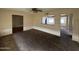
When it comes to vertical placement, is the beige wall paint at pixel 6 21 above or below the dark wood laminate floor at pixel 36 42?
above

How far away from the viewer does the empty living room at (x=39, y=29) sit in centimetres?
215

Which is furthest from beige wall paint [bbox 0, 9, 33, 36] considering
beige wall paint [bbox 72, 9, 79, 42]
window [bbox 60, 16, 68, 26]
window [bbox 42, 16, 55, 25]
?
beige wall paint [bbox 72, 9, 79, 42]

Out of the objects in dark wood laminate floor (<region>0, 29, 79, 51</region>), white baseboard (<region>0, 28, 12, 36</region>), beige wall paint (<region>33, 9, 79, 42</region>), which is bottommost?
dark wood laminate floor (<region>0, 29, 79, 51</region>)

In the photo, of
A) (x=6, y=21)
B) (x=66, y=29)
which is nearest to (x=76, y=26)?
(x=66, y=29)

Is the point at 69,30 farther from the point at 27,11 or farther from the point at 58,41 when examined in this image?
the point at 27,11

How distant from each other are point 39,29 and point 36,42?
21 cm

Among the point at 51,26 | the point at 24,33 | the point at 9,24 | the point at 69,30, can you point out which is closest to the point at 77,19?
the point at 69,30

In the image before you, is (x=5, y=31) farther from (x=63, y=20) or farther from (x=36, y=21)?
(x=63, y=20)

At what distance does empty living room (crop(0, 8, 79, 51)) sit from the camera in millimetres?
2148

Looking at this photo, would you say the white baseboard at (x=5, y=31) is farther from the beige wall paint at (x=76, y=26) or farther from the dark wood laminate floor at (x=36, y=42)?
the beige wall paint at (x=76, y=26)

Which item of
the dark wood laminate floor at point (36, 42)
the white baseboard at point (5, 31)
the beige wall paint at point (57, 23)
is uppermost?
the beige wall paint at point (57, 23)

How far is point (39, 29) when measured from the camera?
7.25 ft

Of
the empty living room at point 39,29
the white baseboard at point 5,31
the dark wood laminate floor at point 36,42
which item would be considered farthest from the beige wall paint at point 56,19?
the white baseboard at point 5,31

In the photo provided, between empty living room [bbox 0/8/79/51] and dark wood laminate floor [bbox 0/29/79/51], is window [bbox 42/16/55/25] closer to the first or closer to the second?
empty living room [bbox 0/8/79/51]
